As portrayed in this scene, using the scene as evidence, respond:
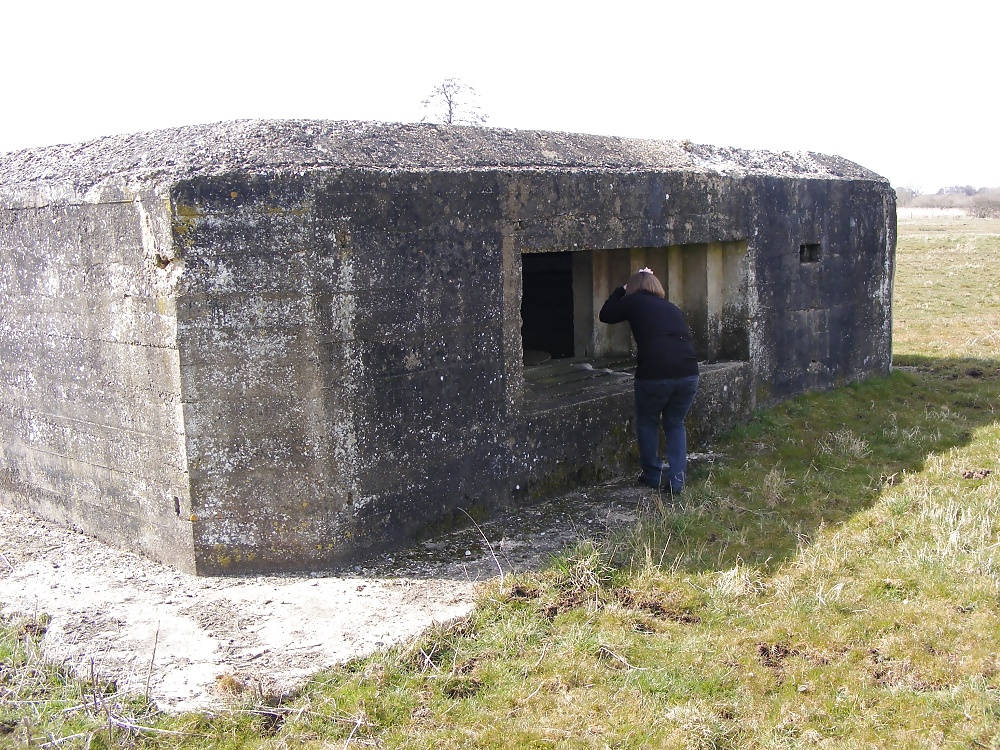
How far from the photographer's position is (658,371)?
617cm

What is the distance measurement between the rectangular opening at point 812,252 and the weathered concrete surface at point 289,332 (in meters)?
2.60

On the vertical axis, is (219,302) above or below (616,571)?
above

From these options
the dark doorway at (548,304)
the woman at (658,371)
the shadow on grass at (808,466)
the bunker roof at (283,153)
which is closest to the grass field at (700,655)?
the shadow on grass at (808,466)

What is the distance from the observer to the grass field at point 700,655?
11.6 feet

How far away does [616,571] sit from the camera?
4852 millimetres

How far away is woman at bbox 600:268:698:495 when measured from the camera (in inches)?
243

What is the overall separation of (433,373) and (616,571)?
152 cm

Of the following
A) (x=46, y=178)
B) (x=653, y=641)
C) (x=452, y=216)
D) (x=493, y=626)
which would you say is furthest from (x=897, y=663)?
(x=46, y=178)

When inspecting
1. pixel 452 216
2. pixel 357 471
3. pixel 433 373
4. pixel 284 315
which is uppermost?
pixel 452 216

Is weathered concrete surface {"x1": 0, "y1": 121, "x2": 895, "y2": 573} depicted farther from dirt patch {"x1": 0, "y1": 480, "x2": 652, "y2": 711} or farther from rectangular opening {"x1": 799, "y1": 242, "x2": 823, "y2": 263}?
rectangular opening {"x1": 799, "y1": 242, "x2": 823, "y2": 263}

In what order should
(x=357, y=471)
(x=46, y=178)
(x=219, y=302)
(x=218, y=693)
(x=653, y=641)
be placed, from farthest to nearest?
(x=46, y=178) < (x=357, y=471) < (x=219, y=302) < (x=653, y=641) < (x=218, y=693)

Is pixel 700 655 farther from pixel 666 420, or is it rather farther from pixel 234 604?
pixel 666 420

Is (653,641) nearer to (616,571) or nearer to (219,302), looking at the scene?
(616,571)

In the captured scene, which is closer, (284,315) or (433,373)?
(284,315)
